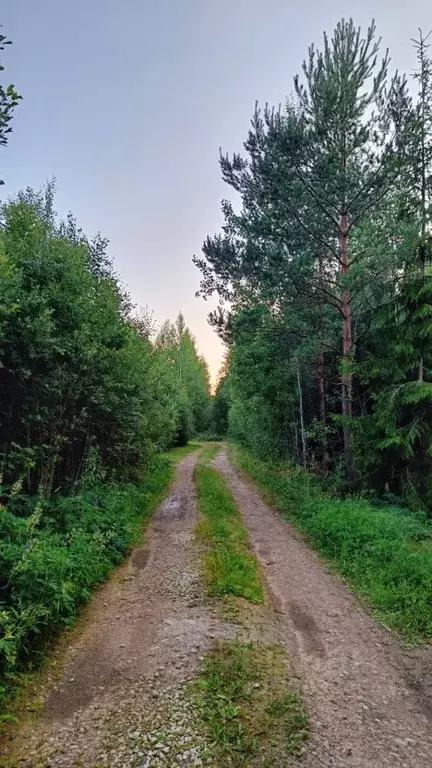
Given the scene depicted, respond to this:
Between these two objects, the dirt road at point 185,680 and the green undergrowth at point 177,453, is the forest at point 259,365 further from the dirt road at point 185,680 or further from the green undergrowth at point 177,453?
the green undergrowth at point 177,453

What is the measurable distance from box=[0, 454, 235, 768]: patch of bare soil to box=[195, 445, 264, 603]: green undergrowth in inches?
14.5

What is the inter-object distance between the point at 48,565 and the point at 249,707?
9.20 feet

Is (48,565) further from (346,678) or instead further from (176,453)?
(176,453)

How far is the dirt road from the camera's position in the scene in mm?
2988

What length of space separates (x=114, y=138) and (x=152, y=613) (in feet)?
47.6

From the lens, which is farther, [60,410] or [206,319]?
[206,319]

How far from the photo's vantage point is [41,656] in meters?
4.15

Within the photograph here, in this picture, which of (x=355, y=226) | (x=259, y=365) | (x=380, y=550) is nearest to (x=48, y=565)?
(x=380, y=550)

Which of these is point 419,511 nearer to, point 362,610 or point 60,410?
point 362,610

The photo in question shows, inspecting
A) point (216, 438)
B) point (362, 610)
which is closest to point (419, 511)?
point (362, 610)

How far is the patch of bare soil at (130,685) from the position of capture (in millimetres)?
2973

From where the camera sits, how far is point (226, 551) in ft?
24.4

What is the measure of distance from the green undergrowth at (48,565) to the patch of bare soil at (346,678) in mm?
2618

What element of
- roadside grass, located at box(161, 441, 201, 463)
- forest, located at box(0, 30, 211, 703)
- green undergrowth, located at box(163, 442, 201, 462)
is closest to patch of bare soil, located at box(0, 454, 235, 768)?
forest, located at box(0, 30, 211, 703)
